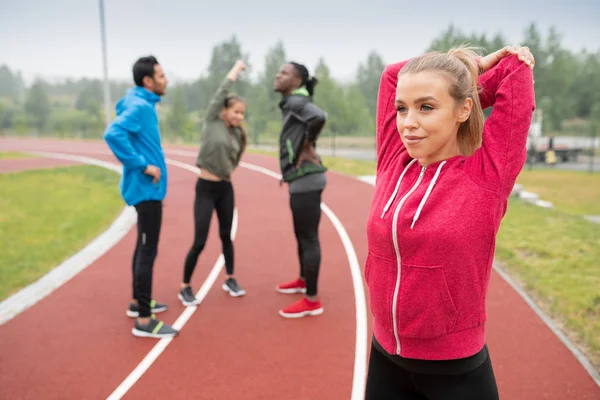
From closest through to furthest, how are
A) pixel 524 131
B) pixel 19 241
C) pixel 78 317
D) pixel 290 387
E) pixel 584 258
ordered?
1. pixel 524 131
2. pixel 290 387
3. pixel 78 317
4. pixel 584 258
5. pixel 19 241

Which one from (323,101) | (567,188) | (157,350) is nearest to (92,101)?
(323,101)

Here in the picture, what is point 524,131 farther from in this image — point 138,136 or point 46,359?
point 46,359

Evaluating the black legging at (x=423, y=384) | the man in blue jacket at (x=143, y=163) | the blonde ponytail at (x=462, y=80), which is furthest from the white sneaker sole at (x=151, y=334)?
the blonde ponytail at (x=462, y=80)

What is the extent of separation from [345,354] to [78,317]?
2.63m

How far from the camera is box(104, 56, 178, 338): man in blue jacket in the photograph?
410 centimetres

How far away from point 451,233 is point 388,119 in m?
0.65

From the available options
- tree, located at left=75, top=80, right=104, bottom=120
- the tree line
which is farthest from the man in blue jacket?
tree, located at left=75, top=80, right=104, bottom=120

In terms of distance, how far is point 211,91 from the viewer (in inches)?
2061

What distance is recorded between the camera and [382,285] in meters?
1.82

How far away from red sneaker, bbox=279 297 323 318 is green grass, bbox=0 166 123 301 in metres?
3.12

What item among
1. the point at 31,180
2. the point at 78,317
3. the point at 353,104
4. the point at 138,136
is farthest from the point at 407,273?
the point at 353,104

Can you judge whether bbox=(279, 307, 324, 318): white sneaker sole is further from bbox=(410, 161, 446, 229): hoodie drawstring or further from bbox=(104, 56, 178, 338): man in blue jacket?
bbox=(410, 161, 446, 229): hoodie drawstring

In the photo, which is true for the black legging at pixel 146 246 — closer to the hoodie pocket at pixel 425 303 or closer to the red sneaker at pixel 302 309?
the red sneaker at pixel 302 309

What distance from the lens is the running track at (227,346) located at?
3715mm
